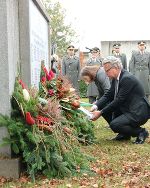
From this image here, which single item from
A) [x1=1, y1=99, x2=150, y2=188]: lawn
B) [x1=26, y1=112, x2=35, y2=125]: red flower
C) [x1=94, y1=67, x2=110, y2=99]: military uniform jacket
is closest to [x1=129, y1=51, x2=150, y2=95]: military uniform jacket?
[x1=94, y1=67, x2=110, y2=99]: military uniform jacket

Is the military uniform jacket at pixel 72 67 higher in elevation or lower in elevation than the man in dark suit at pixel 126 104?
higher

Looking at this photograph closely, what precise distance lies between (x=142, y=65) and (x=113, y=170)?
8.70 metres

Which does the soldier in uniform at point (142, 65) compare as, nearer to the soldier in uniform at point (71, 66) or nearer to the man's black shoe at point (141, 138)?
the soldier in uniform at point (71, 66)

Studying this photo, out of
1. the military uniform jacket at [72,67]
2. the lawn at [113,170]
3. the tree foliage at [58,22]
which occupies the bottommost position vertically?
the lawn at [113,170]

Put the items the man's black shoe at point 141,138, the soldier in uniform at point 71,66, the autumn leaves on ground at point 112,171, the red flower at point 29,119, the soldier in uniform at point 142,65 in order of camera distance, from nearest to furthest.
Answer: the autumn leaves on ground at point 112,171
the red flower at point 29,119
the man's black shoe at point 141,138
the soldier in uniform at point 142,65
the soldier in uniform at point 71,66

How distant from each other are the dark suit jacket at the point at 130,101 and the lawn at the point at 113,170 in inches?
17.9

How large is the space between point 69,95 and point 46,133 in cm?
180

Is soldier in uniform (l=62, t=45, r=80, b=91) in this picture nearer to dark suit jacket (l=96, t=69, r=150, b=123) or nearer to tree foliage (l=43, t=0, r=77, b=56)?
dark suit jacket (l=96, t=69, r=150, b=123)

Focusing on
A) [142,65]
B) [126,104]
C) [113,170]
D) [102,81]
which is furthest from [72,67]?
[113,170]

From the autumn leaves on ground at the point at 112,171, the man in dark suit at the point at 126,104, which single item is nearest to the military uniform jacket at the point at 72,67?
the man in dark suit at the point at 126,104

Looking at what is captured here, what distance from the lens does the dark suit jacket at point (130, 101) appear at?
7.35 m

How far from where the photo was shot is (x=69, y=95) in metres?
6.99

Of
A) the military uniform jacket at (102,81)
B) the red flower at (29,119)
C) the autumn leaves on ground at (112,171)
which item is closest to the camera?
the autumn leaves on ground at (112,171)

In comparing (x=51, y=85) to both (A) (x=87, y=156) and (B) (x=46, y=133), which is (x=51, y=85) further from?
(B) (x=46, y=133)
